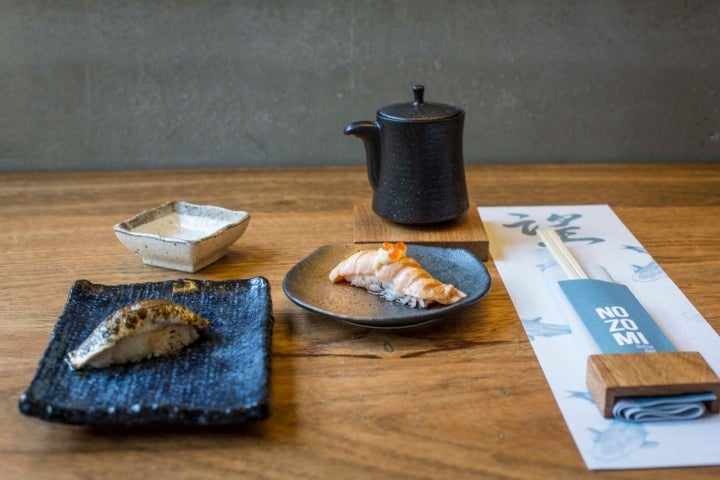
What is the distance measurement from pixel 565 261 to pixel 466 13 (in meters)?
0.80

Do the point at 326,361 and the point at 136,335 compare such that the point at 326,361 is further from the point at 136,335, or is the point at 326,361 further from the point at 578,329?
the point at 578,329

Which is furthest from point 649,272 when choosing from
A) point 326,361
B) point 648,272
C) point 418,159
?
Result: point 326,361

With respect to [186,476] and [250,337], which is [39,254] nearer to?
[250,337]

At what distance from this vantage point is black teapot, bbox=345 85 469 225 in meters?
1.25

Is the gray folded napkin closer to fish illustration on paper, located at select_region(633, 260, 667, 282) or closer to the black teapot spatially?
fish illustration on paper, located at select_region(633, 260, 667, 282)

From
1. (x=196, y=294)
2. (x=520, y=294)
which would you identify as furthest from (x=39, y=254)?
(x=520, y=294)

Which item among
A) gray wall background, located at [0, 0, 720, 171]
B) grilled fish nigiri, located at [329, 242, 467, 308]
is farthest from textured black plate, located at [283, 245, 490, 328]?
gray wall background, located at [0, 0, 720, 171]

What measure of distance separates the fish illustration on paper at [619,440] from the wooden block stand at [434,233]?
1.60 ft

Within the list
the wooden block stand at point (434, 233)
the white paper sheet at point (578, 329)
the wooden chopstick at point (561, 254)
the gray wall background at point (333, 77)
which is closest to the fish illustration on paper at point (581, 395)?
the white paper sheet at point (578, 329)

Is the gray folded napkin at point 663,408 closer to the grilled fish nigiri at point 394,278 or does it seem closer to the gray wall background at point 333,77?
the grilled fish nigiri at point 394,278

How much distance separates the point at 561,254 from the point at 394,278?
33 centimetres

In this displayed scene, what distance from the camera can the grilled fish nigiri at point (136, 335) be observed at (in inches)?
34.6

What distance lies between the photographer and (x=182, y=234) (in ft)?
4.34

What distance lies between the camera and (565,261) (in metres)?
1.21
